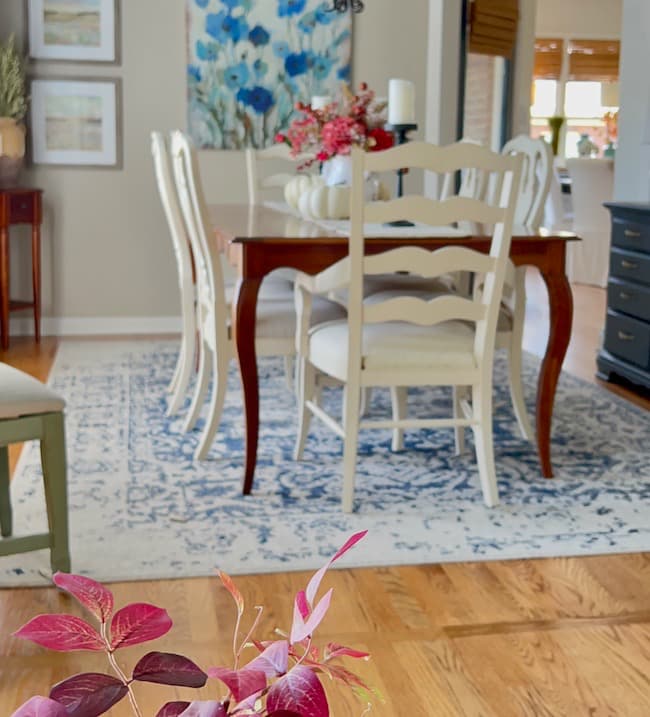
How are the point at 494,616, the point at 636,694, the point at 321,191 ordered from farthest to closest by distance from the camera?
the point at 321,191
the point at 494,616
the point at 636,694

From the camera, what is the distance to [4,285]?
5281 millimetres

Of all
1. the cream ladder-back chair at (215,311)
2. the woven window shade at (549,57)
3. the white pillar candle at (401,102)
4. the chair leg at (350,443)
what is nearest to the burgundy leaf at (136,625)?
the chair leg at (350,443)

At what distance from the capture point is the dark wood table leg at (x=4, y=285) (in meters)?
5.23

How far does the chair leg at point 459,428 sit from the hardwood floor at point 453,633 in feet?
2.98

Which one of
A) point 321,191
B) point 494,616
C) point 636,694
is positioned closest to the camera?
point 636,694

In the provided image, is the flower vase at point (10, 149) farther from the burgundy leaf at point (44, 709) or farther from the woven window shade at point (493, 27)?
the burgundy leaf at point (44, 709)

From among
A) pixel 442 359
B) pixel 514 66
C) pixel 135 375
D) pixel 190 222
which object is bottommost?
pixel 135 375

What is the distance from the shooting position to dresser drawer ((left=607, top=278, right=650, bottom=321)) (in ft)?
14.3

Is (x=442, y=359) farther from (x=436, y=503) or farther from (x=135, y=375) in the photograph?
(x=135, y=375)

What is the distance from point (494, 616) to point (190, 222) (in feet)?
5.78

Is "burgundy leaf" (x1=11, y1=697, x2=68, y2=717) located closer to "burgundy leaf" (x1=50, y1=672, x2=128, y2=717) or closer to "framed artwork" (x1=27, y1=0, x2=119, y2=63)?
"burgundy leaf" (x1=50, y1=672, x2=128, y2=717)

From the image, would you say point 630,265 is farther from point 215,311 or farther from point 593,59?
point 593,59

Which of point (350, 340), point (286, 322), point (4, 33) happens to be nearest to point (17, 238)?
point (4, 33)

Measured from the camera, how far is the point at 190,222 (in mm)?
3457
